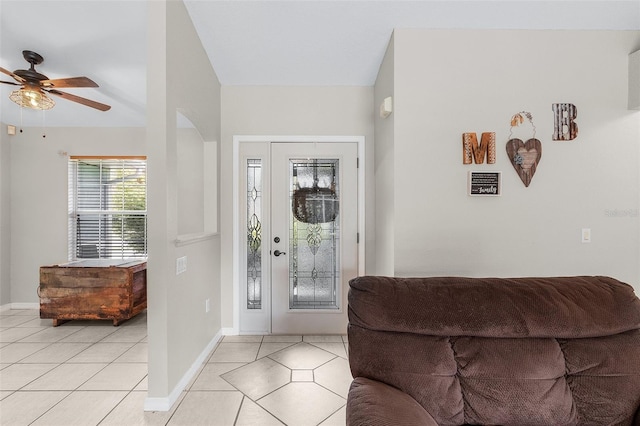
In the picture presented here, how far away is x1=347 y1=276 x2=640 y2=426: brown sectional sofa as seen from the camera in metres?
1.09

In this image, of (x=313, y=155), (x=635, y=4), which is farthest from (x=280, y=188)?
(x=635, y=4)

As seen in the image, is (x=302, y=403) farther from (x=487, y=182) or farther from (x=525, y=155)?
(x=525, y=155)

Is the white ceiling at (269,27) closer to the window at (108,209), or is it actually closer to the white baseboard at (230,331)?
the window at (108,209)

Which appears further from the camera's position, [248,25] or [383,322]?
[248,25]

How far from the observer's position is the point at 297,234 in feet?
10.5

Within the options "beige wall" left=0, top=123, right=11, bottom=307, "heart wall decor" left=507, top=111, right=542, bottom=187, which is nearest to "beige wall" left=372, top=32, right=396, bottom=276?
"heart wall decor" left=507, top=111, right=542, bottom=187

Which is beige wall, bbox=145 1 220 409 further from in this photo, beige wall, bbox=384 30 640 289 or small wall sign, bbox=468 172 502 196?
small wall sign, bbox=468 172 502 196

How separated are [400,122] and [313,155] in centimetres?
119

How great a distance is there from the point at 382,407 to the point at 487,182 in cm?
184

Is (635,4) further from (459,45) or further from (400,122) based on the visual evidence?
(400,122)

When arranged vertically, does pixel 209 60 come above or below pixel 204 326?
above

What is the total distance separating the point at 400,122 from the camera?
2188 millimetres

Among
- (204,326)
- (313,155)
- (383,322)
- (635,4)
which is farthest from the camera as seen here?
(313,155)

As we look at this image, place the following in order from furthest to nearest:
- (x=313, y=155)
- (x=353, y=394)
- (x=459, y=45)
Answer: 1. (x=313, y=155)
2. (x=459, y=45)
3. (x=353, y=394)
